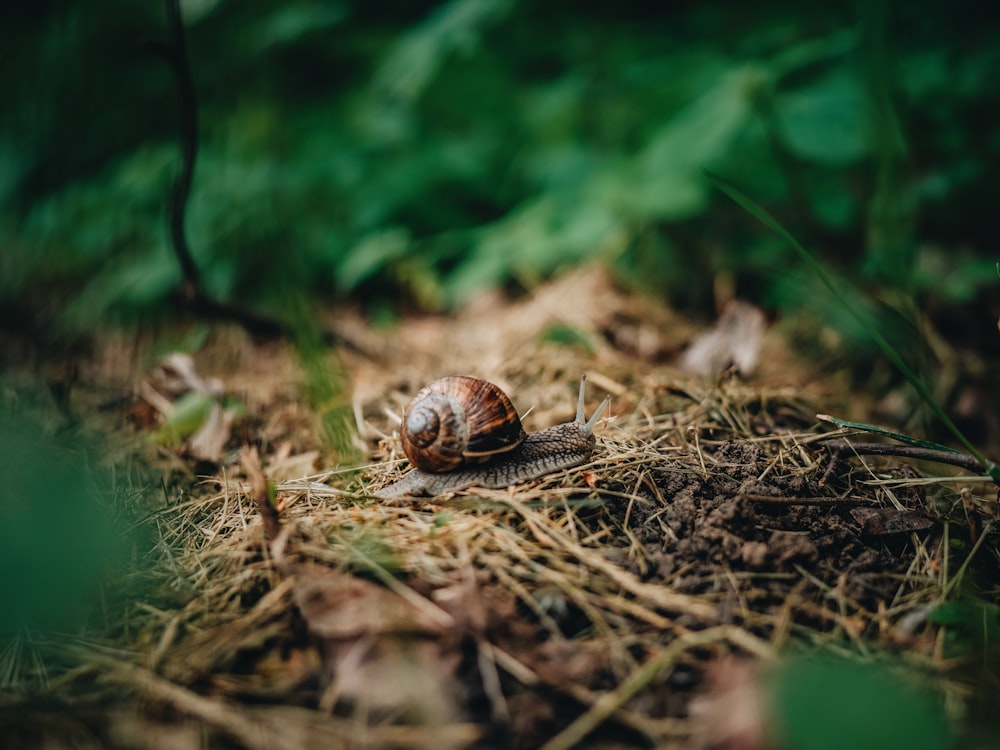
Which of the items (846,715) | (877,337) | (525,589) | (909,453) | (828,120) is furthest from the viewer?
(828,120)

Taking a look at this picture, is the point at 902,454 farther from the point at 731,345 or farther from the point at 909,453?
the point at 731,345

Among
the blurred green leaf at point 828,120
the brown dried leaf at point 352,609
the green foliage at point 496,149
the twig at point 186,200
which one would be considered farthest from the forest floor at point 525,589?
the blurred green leaf at point 828,120

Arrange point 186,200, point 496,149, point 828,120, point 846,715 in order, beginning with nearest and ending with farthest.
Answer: point 846,715
point 186,200
point 828,120
point 496,149

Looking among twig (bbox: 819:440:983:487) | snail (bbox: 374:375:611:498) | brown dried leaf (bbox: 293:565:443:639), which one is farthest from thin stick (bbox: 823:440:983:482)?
brown dried leaf (bbox: 293:565:443:639)

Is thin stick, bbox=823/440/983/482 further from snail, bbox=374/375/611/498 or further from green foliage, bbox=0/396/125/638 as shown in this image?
green foliage, bbox=0/396/125/638

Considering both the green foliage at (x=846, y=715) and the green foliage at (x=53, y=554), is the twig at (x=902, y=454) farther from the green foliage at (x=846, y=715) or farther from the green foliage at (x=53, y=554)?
the green foliage at (x=53, y=554)

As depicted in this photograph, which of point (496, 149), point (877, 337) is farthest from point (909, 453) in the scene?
point (496, 149)
